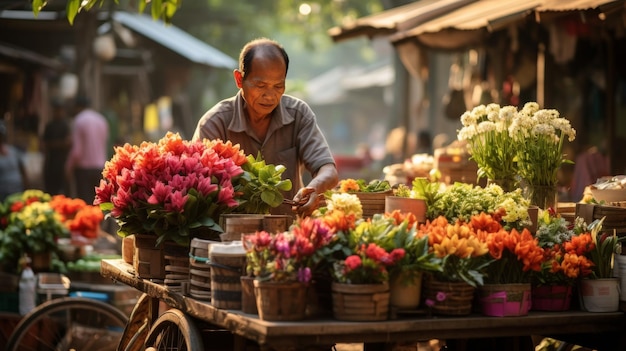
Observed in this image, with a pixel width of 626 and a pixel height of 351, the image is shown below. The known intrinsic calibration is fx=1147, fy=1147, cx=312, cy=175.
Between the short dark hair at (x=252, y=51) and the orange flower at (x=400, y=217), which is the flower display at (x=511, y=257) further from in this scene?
Answer: the short dark hair at (x=252, y=51)

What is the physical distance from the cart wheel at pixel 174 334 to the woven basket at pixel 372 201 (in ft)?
4.11

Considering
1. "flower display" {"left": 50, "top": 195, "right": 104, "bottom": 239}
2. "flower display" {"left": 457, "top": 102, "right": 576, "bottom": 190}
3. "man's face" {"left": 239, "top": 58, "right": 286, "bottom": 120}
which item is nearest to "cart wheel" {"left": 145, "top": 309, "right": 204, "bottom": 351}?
"man's face" {"left": 239, "top": 58, "right": 286, "bottom": 120}

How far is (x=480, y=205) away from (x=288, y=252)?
136 cm

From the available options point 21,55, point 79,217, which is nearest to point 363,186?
point 79,217

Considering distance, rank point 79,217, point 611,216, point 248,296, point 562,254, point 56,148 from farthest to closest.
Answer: point 56,148, point 79,217, point 611,216, point 562,254, point 248,296

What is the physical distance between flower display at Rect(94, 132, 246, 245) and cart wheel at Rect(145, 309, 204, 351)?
37 cm

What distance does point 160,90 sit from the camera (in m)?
28.2

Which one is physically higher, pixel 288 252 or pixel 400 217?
pixel 400 217

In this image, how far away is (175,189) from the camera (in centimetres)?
542

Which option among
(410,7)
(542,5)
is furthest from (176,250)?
(410,7)

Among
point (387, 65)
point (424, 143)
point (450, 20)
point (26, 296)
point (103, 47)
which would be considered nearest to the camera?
point (26, 296)

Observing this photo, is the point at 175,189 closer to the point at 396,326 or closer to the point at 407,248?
the point at 407,248

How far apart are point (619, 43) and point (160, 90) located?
1700 cm

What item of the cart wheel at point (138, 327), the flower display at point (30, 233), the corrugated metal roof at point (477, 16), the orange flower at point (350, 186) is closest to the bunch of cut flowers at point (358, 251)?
the orange flower at point (350, 186)
